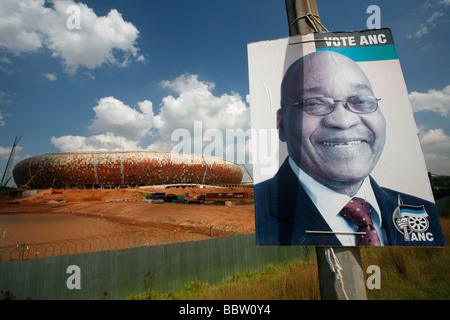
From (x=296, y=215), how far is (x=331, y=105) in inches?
59.5

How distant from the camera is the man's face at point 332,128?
252cm

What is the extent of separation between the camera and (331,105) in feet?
8.60

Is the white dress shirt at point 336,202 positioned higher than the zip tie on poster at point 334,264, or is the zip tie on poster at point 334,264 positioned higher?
the white dress shirt at point 336,202

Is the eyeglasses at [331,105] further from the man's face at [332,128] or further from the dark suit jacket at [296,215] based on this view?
the dark suit jacket at [296,215]

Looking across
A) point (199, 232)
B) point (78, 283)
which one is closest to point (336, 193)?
point (78, 283)

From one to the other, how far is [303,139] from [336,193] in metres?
0.80

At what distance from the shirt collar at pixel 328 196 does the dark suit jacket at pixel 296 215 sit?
0.05m

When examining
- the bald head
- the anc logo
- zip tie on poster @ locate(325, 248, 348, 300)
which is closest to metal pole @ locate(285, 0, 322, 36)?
the bald head

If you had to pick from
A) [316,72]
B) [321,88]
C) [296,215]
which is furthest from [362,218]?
[316,72]

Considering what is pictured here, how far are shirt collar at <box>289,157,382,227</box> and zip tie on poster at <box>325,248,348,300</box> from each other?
380mm

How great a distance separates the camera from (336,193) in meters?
2.52

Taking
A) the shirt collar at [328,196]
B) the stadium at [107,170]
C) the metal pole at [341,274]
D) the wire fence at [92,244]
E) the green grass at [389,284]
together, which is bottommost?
the wire fence at [92,244]

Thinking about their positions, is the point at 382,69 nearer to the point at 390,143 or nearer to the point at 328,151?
the point at 390,143

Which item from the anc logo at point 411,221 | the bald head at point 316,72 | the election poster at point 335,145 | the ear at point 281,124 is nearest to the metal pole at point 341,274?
the election poster at point 335,145
